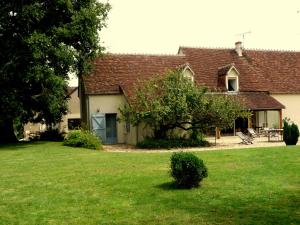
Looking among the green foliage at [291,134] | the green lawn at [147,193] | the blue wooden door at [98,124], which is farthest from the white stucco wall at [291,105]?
the green lawn at [147,193]

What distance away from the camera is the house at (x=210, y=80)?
3378 centimetres

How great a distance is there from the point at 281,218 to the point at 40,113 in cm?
2683

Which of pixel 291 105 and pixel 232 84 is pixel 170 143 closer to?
pixel 232 84

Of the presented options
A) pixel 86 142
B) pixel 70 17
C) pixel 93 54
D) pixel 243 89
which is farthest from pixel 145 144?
pixel 243 89

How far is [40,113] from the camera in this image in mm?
33938

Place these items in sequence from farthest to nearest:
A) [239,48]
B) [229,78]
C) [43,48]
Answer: [239,48] < [229,78] < [43,48]

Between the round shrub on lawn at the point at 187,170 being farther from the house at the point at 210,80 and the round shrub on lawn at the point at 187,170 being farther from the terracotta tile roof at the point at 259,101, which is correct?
the terracotta tile roof at the point at 259,101

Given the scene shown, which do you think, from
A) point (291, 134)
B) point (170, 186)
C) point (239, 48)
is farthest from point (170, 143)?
point (239, 48)

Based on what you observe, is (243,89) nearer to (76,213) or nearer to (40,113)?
(40,113)

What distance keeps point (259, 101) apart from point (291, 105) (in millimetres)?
Result: 5216

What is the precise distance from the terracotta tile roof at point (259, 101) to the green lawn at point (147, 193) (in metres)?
16.9

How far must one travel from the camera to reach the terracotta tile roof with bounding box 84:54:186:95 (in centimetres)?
3381

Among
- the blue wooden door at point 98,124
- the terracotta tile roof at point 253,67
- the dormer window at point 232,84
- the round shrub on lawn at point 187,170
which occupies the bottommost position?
the round shrub on lawn at point 187,170

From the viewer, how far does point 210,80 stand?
38.2 m
